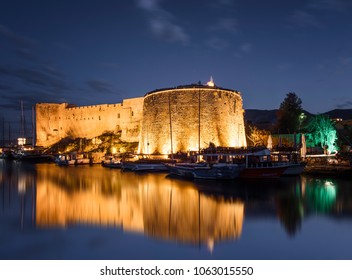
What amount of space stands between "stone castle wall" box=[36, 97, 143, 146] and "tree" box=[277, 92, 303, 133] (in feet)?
44.5

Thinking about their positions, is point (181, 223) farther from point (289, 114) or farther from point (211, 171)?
point (289, 114)

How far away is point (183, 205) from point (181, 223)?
1932mm

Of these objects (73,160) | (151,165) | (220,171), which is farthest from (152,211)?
(73,160)

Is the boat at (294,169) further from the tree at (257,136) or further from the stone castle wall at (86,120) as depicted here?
the stone castle wall at (86,120)

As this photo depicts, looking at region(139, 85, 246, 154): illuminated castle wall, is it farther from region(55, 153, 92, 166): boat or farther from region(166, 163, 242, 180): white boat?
region(55, 153, 92, 166): boat

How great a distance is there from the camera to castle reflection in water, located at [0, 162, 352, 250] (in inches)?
297

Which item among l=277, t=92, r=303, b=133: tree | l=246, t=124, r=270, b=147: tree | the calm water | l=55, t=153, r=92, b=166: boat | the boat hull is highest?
l=277, t=92, r=303, b=133: tree

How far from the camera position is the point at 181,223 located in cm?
780

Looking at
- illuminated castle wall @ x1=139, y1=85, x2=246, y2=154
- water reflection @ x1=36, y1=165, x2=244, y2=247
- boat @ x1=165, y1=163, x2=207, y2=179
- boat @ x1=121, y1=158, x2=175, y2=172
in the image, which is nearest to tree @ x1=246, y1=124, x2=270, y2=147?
illuminated castle wall @ x1=139, y1=85, x2=246, y2=154

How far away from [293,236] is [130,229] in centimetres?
337

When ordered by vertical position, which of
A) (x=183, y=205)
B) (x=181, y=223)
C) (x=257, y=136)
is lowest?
(x=181, y=223)

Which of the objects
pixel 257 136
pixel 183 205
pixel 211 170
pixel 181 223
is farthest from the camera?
pixel 257 136

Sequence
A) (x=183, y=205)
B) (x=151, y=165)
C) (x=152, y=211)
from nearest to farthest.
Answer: (x=152, y=211) < (x=183, y=205) < (x=151, y=165)
